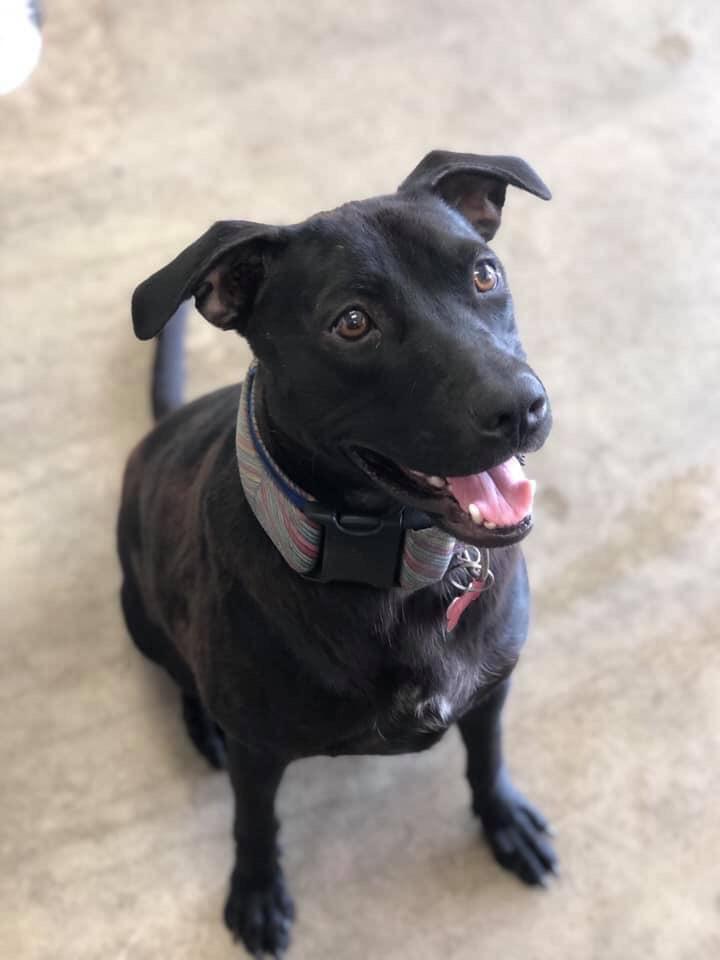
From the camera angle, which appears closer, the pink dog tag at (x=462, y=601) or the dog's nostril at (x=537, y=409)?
the dog's nostril at (x=537, y=409)

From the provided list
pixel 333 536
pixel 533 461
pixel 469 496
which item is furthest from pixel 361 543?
pixel 533 461

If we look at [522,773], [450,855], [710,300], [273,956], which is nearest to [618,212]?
[710,300]

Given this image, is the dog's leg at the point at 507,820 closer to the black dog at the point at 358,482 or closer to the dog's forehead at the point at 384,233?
the black dog at the point at 358,482

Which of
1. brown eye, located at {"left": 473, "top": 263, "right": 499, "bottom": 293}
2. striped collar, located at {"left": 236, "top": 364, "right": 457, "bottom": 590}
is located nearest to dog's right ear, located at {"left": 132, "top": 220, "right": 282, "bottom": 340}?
striped collar, located at {"left": 236, "top": 364, "right": 457, "bottom": 590}

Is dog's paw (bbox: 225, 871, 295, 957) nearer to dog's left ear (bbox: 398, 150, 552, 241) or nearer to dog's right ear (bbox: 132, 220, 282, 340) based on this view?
dog's right ear (bbox: 132, 220, 282, 340)

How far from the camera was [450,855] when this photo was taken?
1.92 meters

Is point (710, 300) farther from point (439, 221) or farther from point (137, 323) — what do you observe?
point (137, 323)

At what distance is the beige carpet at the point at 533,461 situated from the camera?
1.89 m

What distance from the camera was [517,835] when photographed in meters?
1.88

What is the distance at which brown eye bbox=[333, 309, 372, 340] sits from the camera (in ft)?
4.12

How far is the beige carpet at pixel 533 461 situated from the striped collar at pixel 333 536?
76 cm

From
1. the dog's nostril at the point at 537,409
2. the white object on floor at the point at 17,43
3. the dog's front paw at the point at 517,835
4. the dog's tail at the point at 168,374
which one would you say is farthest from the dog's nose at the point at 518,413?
the white object on floor at the point at 17,43

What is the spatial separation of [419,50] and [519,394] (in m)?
2.16

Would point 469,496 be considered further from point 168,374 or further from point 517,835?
point 168,374
